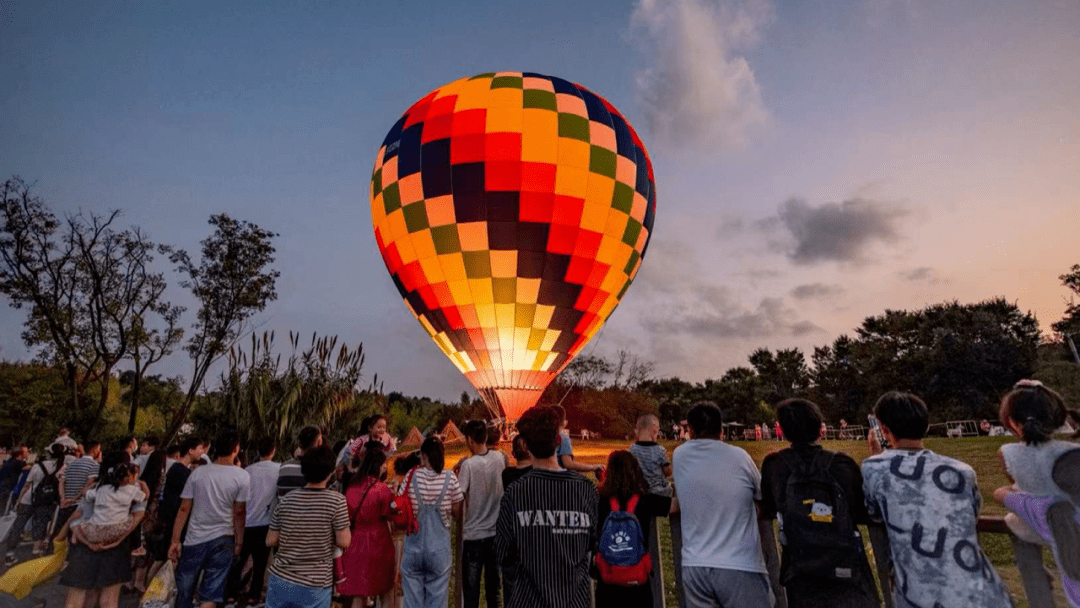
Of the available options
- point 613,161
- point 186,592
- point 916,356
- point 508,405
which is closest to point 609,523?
point 186,592

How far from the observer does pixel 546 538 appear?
109 inches

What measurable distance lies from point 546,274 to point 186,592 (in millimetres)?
9458

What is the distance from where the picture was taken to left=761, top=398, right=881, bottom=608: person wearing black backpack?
8.93 ft

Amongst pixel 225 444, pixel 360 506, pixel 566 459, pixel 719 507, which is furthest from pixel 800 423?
pixel 225 444

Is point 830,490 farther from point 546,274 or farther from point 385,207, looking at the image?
point 385,207

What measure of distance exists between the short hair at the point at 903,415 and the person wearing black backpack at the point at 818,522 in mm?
293

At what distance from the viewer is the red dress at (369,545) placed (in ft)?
14.4

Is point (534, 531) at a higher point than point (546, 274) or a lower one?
lower

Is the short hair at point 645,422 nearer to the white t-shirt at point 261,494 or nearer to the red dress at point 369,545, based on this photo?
the red dress at point 369,545

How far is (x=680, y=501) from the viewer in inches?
129

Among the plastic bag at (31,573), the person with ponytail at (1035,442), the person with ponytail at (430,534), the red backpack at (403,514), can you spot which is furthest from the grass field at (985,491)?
the plastic bag at (31,573)

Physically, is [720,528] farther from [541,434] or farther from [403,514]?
[403,514]

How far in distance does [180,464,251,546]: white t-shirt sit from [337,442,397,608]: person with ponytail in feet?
4.29

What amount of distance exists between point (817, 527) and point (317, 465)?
321cm
